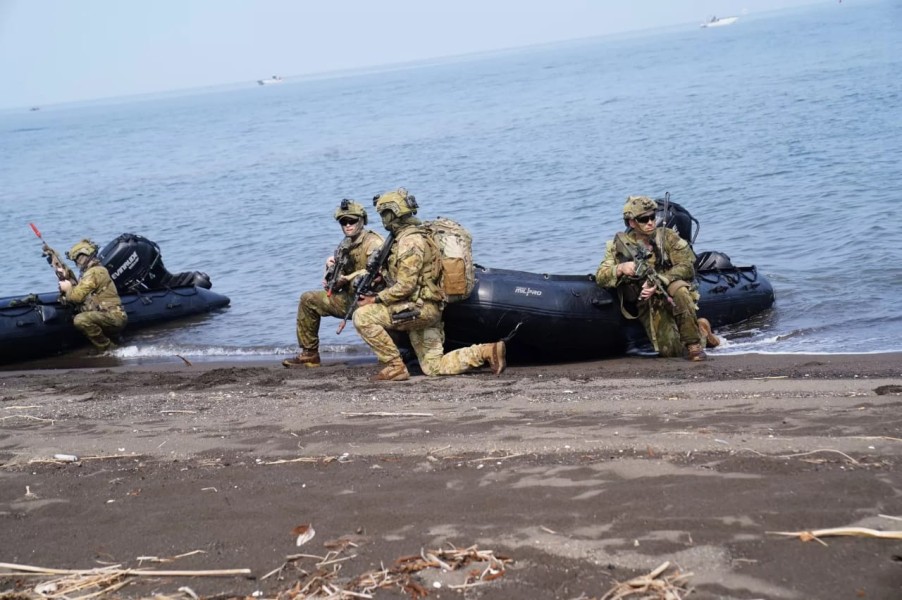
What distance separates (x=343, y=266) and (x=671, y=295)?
2650 millimetres

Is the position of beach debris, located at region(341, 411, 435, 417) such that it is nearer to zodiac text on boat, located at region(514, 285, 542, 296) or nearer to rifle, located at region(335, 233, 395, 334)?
rifle, located at region(335, 233, 395, 334)

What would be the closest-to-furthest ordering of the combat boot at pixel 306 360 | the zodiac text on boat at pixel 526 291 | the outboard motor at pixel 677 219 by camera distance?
the zodiac text on boat at pixel 526 291 → the combat boot at pixel 306 360 → the outboard motor at pixel 677 219

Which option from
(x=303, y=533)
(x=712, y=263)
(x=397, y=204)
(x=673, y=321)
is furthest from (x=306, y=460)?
(x=712, y=263)

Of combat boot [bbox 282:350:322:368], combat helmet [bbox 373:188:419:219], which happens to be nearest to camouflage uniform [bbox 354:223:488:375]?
combat helmet [bbox 373:188:419:219]

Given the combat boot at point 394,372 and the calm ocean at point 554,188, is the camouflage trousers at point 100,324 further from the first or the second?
the combat boot at point 394,372

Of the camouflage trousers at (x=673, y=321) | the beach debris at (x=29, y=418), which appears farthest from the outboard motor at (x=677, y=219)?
the beach debris at (x=29, y=418)

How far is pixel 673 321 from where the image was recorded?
842cm

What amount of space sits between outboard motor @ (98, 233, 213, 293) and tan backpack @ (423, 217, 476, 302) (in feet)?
16.1

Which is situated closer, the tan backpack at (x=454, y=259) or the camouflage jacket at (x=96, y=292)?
the tan backpack at (x=454, y=259)

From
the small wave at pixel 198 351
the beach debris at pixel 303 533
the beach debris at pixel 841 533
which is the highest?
the beach debris at pixel 303 533

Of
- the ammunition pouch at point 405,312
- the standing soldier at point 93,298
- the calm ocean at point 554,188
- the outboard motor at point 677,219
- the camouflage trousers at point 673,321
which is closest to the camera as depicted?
the ammunition pouch at point 405,312

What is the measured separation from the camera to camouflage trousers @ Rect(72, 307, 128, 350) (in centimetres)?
1075

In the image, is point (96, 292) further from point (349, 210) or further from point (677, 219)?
point (677, 219)

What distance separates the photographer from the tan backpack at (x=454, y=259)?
7.88m
